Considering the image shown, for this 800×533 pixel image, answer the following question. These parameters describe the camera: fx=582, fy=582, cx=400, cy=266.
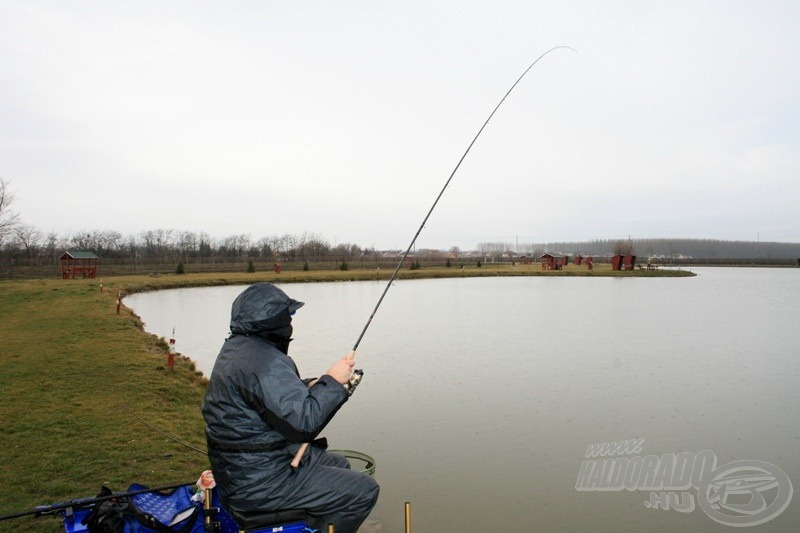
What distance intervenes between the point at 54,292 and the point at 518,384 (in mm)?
23974

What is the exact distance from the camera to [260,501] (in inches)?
116

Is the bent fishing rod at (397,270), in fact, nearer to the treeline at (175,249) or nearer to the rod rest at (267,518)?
the rod rest at (267,518)

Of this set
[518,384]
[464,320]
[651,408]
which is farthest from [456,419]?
[464,320]

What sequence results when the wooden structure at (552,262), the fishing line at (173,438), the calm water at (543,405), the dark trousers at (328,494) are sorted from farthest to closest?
the wooden structure at (552,262)
the fishing line at (173,438)
the calm water at (543,405)
the dark trousers at (328,494)

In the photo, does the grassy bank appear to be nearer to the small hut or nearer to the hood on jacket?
the hood on jacket

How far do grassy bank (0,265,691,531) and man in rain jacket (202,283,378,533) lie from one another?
220cm

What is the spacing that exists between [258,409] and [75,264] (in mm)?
45731

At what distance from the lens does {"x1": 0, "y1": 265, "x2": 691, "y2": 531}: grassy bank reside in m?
5.12

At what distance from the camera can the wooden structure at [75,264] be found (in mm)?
40250

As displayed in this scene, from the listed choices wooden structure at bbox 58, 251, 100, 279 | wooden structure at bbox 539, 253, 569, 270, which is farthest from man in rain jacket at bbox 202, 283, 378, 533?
wooden structure at bbox 539, 253, 569, 270

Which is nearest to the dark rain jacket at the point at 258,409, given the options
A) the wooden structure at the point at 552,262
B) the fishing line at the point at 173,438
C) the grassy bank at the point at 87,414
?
the grassy bank at the point at 87,414

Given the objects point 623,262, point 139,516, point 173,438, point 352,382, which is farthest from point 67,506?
point 623,262

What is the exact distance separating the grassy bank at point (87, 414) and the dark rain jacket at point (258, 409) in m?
2.19

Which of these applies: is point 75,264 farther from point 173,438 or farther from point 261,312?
point 261,312
